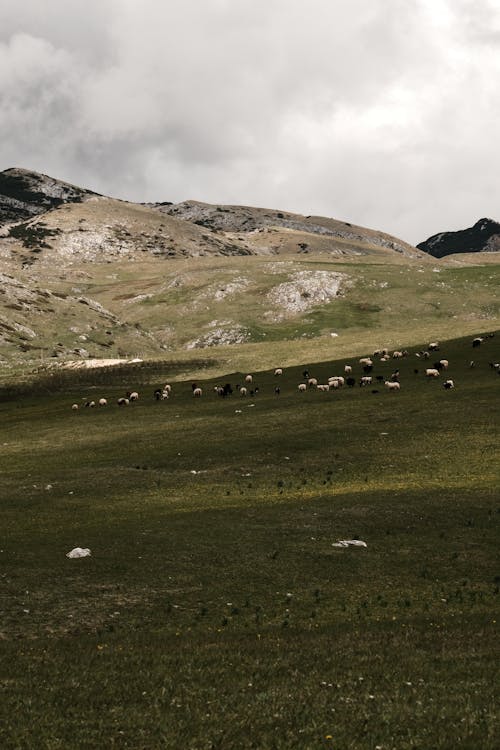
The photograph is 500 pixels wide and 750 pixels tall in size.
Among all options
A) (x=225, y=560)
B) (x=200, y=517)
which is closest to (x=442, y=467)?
(x=200, y=517)

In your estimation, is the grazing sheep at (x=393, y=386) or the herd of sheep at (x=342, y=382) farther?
the herd of sheep at (x=342, y=382)

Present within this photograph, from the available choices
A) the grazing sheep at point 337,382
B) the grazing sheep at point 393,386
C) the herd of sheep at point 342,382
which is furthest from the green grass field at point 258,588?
the grazing sheep at point 337,382

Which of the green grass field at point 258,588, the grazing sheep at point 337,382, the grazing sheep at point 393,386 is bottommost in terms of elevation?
the green grass field at point 258,588

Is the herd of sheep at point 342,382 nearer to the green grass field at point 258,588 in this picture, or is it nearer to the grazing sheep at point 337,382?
the grazing sheep at point 337,382

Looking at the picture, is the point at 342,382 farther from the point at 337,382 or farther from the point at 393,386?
the point at 393,386

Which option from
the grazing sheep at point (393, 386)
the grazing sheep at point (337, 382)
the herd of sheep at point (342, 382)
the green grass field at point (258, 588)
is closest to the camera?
the green grass field at point (258, 588)

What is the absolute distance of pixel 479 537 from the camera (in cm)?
3191

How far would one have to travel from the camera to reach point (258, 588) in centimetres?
2567

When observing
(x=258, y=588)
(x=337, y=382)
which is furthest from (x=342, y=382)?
(x=258, y=588)

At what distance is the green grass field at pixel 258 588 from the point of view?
13867mm

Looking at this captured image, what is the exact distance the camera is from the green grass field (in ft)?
45.5

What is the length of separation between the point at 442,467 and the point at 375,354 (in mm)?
68370

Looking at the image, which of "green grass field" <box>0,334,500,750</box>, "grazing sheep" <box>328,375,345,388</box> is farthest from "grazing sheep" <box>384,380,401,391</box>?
"green grass field" <box>0,334,500,750</box>

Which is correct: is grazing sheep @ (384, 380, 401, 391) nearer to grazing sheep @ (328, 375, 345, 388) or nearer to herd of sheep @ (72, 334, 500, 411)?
herd of sheep @ (72, 334, 500, 411)
